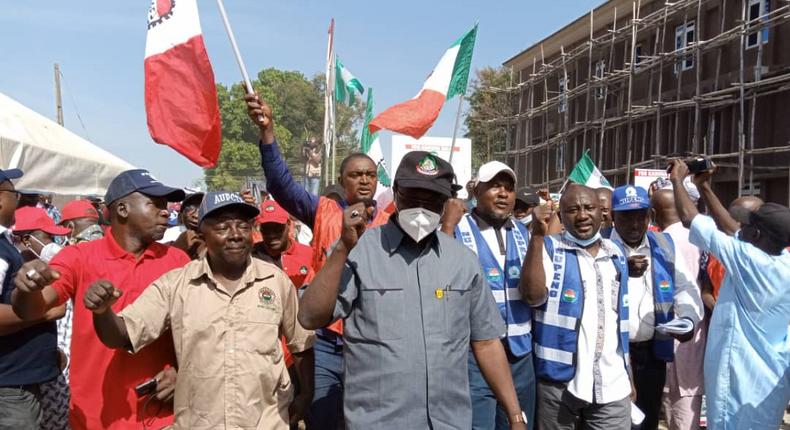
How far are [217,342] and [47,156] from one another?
481 centimetres

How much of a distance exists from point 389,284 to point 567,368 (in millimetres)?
1554

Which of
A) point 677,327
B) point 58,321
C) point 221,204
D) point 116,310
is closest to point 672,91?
point 677,327

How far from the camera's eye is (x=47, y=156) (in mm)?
6723

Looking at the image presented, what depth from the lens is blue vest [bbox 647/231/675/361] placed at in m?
4.27

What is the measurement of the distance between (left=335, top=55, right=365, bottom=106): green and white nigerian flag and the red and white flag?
807 cm

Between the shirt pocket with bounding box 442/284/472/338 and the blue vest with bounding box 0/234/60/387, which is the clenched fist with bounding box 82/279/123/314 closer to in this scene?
the blue vest with bounding box 0/234/60/387

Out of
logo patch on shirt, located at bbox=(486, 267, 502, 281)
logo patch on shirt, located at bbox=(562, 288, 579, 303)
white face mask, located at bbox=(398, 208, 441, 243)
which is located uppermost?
white face mask, located at bbox=(398, 208, 441, 243)

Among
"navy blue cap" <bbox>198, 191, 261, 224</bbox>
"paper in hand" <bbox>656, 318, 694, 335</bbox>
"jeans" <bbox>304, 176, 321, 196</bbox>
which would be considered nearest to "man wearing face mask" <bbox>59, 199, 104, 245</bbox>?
"navy blue cap" <bbox>198, 191, 261, 224</bbox>

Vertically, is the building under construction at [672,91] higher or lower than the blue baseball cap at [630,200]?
higher

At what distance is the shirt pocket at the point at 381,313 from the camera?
2648 millimetres

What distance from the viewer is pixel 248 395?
290 centimetres

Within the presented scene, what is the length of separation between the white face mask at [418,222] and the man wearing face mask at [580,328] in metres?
1.08

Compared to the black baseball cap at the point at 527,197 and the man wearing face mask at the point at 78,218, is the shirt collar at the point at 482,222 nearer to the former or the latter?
the black baseball cap at the point at 527,197

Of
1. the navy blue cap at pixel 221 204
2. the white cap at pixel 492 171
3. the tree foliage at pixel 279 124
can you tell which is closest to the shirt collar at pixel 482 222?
the white cap at pixel 492 171
